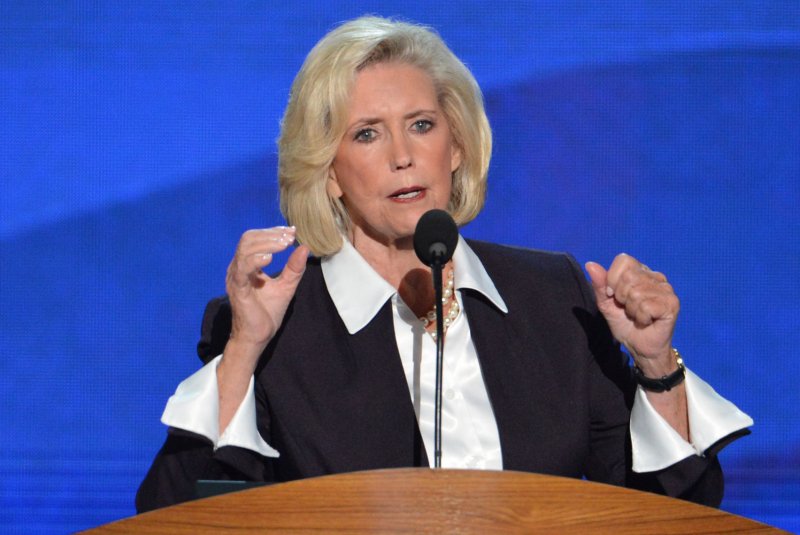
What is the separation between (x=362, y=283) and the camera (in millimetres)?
1984

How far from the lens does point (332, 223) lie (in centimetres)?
205

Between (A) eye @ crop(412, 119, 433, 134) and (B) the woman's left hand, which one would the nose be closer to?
(A) eye @ crop(412, 119, 433, 134)

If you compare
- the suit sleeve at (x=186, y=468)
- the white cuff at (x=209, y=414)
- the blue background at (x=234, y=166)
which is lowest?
the suit sleeve at (x=186, y=468)

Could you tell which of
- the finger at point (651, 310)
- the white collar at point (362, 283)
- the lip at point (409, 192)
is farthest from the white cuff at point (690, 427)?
the lip at point (409, 192)

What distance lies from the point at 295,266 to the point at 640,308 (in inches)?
19.9

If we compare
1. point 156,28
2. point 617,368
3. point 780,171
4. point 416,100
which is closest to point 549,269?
point 617,368

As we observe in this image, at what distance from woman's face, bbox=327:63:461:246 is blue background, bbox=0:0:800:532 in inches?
28.4

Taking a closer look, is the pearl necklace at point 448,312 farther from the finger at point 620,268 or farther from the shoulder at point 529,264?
the finger at point 620,268

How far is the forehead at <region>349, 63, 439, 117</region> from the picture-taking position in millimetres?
1970

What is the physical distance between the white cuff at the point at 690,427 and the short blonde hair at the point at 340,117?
0.58 meters

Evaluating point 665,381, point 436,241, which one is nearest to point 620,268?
point 665,381

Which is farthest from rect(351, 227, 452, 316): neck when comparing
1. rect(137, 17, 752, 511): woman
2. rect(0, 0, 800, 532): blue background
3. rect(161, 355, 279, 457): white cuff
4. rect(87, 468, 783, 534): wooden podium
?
rect(87, 468, 783, 534): wooden podium

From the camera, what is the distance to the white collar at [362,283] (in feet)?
6.36

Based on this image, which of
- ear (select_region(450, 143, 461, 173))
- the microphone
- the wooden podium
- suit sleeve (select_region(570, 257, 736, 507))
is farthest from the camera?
ear (select_region(450, 143, 461, 173))
